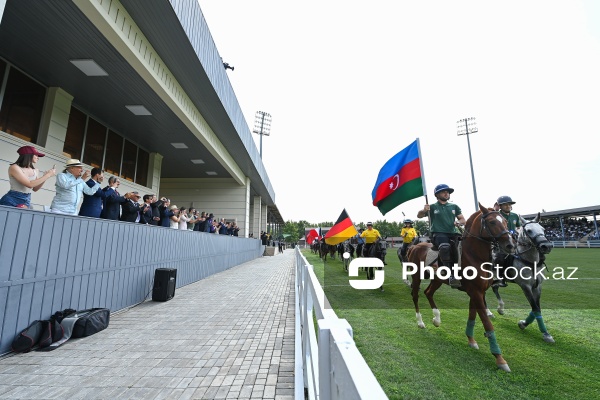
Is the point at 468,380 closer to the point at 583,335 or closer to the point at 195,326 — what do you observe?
the point at 583,335

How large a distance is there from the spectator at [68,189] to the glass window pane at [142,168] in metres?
8.73

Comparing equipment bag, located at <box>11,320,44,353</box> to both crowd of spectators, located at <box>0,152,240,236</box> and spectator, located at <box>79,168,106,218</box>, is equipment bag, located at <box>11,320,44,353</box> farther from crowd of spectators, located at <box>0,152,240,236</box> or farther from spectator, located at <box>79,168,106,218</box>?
spectator, located at <box>79,168,106,218</box>

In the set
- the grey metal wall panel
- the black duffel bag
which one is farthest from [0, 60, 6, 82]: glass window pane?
the black duffel bag

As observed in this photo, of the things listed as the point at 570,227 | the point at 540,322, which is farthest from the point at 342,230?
the point at 570,227

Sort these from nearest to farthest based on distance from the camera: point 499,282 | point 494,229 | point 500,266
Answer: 1. point 494,229
2. point 499,282
3. point 500,266

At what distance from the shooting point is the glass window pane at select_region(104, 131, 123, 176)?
11.3 meters

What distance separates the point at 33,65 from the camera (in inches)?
293

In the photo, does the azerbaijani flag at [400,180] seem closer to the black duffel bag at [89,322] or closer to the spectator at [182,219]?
the black duffel bag at [89,322]

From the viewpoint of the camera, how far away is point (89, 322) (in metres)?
4.59

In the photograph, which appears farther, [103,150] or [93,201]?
[103,150]

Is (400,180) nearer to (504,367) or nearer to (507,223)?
(507,223)

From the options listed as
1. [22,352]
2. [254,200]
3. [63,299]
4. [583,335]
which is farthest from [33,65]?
[254,200]

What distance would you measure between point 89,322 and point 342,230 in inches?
353

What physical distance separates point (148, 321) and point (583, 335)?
7649 mm
